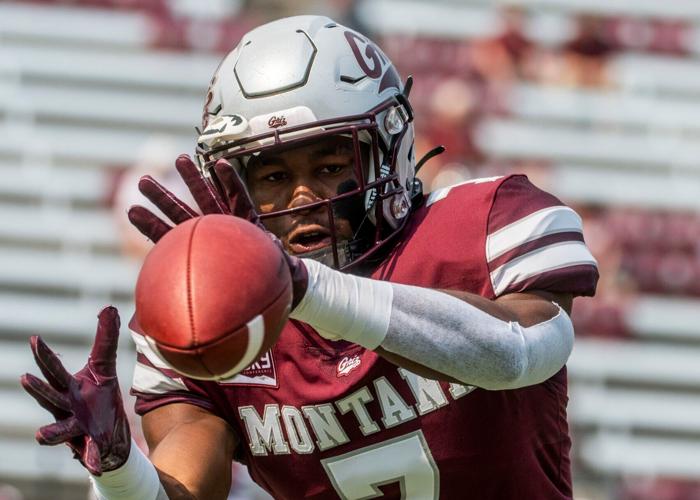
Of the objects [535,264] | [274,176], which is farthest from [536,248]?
[274,176]

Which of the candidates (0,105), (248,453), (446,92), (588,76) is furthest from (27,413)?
(248,453)

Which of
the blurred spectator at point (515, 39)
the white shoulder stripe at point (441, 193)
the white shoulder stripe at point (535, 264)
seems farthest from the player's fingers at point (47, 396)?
the blurred spectator at point (515, 39)

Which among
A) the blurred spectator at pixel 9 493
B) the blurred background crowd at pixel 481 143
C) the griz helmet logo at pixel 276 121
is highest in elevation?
the griz helmet logo at pixel 276 121

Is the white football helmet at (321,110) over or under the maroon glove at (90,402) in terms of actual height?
over

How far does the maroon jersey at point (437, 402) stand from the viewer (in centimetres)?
265

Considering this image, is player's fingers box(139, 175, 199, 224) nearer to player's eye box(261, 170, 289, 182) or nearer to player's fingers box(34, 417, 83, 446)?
player's fingers box(34, 417, 83, 446)

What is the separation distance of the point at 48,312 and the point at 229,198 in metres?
5.96

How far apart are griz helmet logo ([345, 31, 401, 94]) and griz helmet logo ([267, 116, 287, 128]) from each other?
0.83 ft

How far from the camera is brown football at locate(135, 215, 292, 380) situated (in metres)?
2.07

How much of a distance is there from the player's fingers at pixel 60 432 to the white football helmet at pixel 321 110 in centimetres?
60

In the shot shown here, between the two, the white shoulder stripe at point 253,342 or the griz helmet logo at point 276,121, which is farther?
the griz helmet logo at point 276,121

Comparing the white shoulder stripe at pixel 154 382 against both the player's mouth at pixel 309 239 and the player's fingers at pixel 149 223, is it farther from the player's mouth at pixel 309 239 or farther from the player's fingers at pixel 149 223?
the player's fingers at pixel 149 223

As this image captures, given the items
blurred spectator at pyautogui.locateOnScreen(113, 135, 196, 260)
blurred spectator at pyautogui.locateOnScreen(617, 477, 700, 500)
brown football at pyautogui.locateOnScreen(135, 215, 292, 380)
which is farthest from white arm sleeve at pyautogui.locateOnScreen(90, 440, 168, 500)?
blurred spectator at pyautogui.locateOnScreen(617, 477, 700, 500)

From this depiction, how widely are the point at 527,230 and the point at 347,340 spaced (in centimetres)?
46
